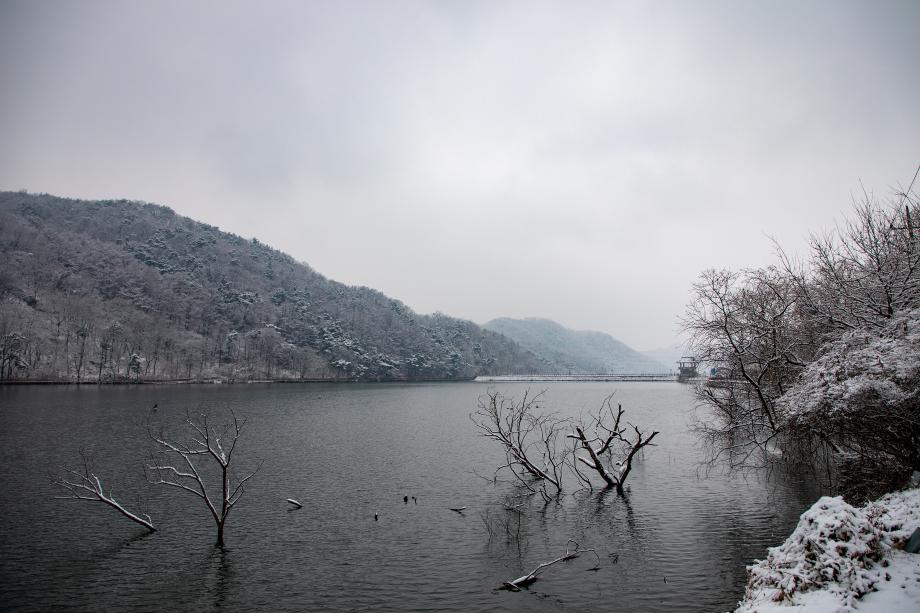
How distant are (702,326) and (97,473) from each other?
35.3 m

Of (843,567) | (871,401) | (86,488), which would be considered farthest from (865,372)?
(86,488)

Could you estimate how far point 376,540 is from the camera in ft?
66.7

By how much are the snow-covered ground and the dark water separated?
533 cm

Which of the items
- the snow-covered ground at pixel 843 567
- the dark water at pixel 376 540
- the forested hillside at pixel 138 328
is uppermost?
the forested hillside at pixel 138 328

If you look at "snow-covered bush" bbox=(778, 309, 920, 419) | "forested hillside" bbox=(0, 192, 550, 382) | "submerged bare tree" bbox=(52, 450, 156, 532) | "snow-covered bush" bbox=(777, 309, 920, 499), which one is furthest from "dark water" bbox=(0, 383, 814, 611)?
"forested hillside" bbox=(0, 192, 550, 382)

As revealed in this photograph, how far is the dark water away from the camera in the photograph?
A: 15328 millimetres

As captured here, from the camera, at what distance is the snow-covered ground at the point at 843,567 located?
8609 millimetres

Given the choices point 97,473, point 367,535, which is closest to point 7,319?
point 97,473

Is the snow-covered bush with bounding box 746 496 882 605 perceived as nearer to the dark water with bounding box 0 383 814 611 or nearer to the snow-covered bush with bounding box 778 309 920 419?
the snow-covered bush with bounding box 778 309 920 419

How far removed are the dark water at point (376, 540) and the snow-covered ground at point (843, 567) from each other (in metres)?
5.33

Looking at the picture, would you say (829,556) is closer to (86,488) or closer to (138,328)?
(86,488)

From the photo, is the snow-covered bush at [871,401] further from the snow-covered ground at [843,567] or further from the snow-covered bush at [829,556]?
the snow-covered bush at [829,556]

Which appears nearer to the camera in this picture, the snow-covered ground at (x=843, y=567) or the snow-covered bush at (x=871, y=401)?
the snow-covered ground at (x=843, y=567)

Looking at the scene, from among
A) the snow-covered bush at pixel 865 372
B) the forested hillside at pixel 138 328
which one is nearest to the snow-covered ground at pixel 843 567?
the snow-covered bush at pixel 865 372
